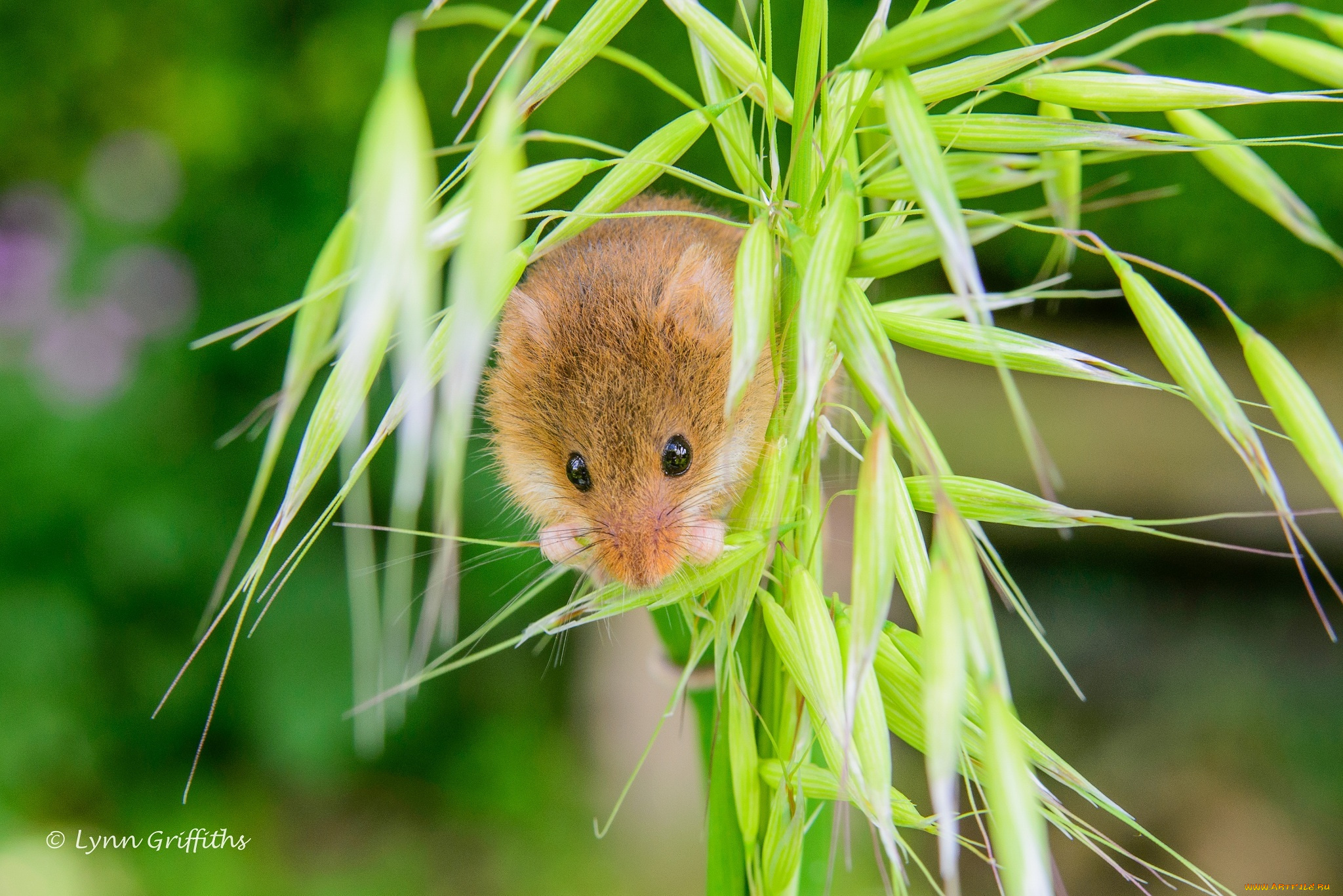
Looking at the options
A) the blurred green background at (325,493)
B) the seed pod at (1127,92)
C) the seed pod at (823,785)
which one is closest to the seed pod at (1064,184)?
the seed pod at (1127,92)

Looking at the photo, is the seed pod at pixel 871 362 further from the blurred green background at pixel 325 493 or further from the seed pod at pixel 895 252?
the blurred green background at pixel 325 493

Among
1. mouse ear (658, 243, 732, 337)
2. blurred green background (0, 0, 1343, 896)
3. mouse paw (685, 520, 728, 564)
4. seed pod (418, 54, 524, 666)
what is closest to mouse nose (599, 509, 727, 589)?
mouse paw (685, 520, 728, 564)

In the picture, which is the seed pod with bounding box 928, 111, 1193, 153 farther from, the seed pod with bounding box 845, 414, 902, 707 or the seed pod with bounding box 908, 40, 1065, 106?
the seed pod with bounding box 845, 414, 902, 707

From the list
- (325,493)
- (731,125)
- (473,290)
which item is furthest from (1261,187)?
(325,493)

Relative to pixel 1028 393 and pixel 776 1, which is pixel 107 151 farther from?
pixel 1028 393

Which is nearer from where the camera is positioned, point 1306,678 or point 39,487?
point 39,487

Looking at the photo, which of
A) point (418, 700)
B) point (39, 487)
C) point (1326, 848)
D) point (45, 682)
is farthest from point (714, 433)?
point (1326, 848)
